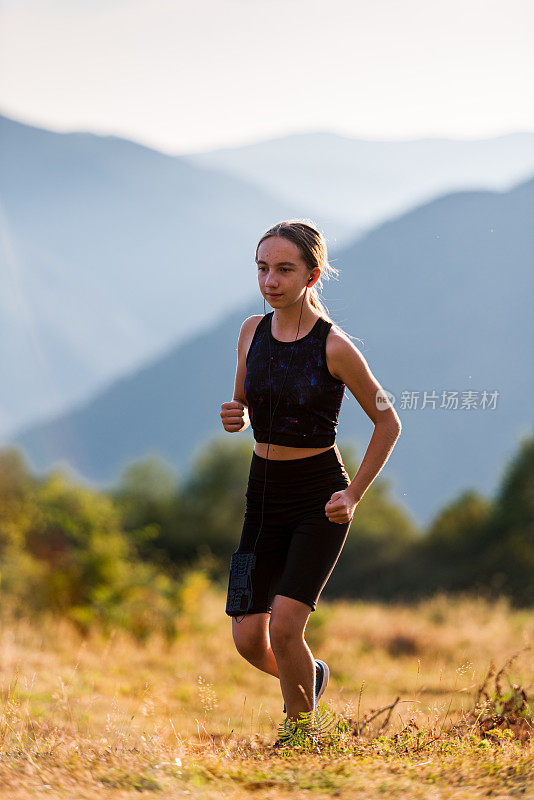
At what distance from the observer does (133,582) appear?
14.8m

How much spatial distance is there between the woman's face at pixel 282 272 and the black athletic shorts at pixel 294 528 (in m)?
0.70

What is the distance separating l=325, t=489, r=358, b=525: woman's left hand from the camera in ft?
10.7

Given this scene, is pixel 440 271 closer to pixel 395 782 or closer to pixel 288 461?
pixel 288 461

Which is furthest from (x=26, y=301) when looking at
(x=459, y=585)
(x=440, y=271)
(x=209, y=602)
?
(x=440, y=271)

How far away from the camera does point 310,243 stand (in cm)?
357

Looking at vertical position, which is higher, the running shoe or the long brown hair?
the long brown hair

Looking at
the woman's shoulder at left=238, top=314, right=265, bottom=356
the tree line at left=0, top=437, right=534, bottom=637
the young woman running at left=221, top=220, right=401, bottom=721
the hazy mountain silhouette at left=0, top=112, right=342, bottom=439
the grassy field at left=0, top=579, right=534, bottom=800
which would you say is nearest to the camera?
the grassy field at left=0, top=579, right=534, bottom=800

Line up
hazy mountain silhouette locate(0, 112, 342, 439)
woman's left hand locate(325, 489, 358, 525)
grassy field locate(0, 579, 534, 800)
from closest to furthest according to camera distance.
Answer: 1. grassy field locate(0, 579, 534, 800)
2. woman's left hand locate(325, 489, 358, 525)
3. hazy mountain silhouette locate(0, 112, 342, 439)

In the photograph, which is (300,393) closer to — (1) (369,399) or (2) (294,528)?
(1) (369,399)

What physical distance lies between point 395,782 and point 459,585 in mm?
31025

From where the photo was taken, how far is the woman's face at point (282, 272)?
3506 mm

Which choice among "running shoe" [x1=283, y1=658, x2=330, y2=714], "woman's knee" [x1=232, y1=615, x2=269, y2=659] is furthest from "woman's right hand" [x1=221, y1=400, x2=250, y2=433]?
"running shoe" [x1=283, y1=658, x2=330, y2=714]

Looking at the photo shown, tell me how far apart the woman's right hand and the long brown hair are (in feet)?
1.85

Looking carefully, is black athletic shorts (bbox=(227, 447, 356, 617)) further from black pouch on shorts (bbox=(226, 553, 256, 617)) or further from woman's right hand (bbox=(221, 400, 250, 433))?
woman's right hand (bbox=(221, 400, 250, 433))
